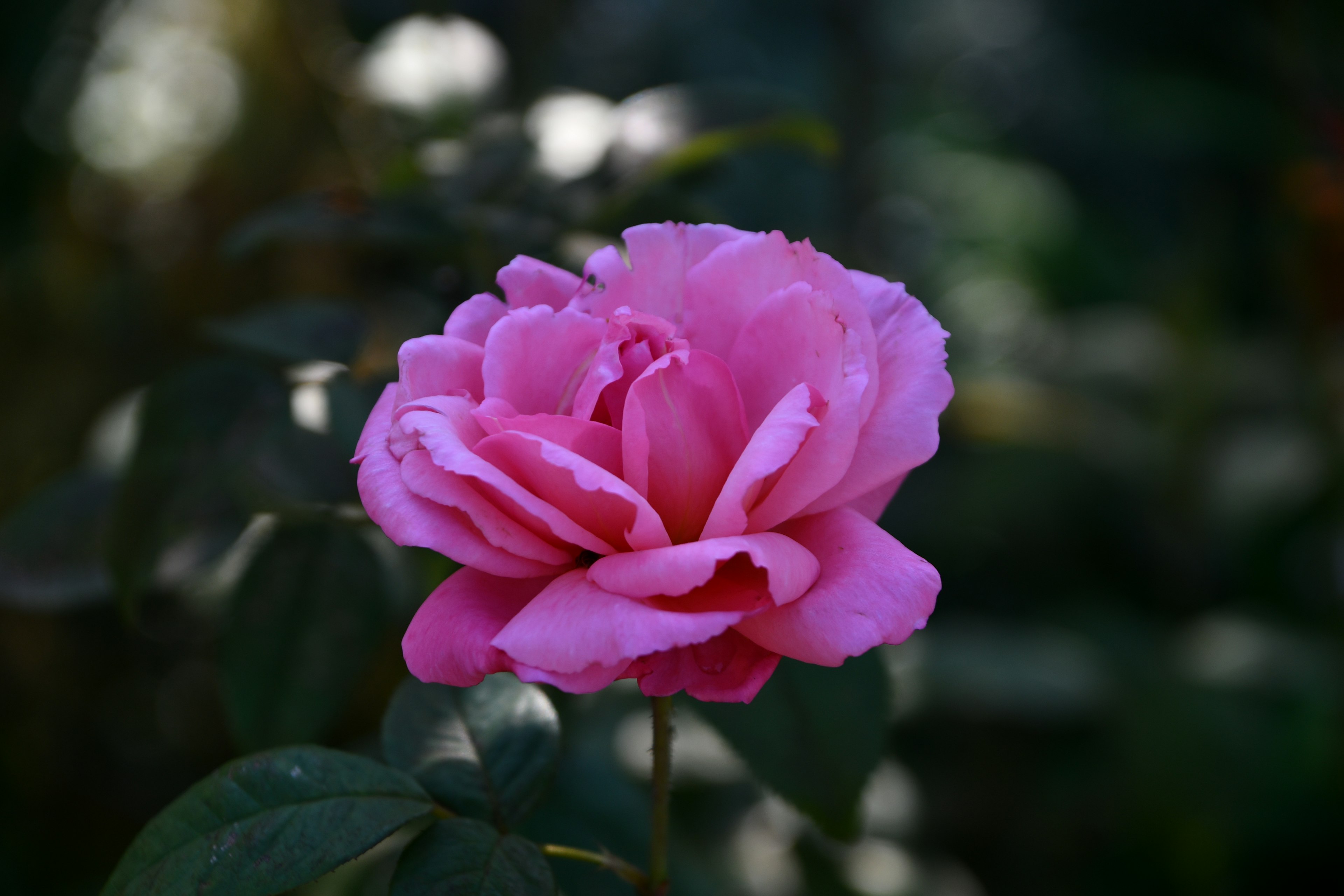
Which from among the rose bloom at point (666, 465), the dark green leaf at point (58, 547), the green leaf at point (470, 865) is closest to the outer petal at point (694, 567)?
the rose bloom at point (666, 465)

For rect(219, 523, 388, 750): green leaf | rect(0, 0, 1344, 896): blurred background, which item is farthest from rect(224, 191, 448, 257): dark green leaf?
rect(219, 523, 388, 750): green leaf

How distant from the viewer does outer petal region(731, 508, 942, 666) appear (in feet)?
1.07

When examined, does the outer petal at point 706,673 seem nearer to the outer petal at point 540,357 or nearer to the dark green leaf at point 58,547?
the outer petal at point 540,357

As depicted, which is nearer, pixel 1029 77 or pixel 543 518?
pixel 543 518

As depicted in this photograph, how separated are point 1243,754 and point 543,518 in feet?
3.78

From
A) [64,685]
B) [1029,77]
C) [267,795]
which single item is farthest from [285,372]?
[1029,77]

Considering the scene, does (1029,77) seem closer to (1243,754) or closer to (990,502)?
(990,502)

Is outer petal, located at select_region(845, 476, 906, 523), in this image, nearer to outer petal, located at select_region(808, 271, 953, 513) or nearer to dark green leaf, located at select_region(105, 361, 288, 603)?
outer petal, located at select_region(808, 271, 953, 513)

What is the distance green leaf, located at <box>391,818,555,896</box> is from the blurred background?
0.50ft

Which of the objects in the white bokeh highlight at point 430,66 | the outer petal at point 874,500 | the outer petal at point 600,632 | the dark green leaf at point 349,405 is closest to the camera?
the outer petal at point 600,632

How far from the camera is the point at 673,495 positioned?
0.38 metres

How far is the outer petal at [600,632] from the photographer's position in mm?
309

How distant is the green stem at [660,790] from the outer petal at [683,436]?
7 centimetres

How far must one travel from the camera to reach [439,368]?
0.38 meters
